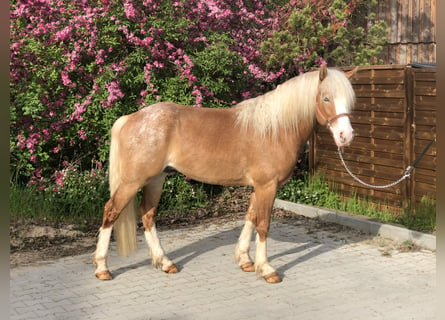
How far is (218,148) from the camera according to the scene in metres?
5.15

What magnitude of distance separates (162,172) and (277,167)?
44.6 inches

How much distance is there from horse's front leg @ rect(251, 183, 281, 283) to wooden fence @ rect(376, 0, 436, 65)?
5.95m

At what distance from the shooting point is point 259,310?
14.0ft

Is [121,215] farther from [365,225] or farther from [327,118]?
[365,225]

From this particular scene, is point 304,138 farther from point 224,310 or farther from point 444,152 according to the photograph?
point 444,152

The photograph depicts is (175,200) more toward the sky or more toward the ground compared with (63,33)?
more toward the ground

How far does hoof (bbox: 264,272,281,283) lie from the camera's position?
195 inches

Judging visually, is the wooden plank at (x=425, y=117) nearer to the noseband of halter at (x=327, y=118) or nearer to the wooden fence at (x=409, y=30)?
the noseband of halter at (x=327, y=118)

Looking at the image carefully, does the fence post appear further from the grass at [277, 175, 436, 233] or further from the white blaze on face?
the white blaze on face

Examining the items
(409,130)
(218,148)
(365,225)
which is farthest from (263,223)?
(409,130)

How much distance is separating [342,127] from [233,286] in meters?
1.76

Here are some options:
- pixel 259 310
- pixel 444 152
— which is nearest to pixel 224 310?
pixel 259 310

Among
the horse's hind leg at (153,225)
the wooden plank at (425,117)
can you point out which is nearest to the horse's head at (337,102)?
the horse's hind leg at (153,225)

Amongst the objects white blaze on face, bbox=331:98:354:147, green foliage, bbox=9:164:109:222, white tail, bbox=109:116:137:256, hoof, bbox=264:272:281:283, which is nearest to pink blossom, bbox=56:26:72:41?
green foliage, bbox=9:164:109:222
